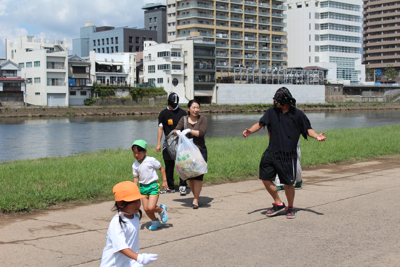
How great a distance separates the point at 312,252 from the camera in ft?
15.6

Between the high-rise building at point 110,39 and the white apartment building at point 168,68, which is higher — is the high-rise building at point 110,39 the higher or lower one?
the higher one

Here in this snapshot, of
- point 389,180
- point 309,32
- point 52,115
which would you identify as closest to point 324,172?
point 389,180

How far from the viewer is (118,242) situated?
333cm

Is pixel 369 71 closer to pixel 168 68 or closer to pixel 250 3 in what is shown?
pixel 250 3

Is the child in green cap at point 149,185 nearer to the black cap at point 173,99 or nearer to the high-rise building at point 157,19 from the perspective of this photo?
the black cap at point 173,99

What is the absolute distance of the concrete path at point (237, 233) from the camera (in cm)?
460

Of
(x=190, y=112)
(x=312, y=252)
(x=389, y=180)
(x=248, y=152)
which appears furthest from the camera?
(x=248, y=152)

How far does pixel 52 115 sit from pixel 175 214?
205 ft

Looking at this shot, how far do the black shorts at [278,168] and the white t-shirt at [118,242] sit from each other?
10.3 ft

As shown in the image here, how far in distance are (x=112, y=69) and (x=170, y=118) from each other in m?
79.0

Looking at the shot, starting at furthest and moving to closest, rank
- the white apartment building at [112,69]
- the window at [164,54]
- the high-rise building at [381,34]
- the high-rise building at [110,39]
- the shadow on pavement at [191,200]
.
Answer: the high-rise building at [381,34] < the high-rise building at [110,39] < the window at [164,54] < the white apartment building at [112,69] < the shadow on pavement at [191,200]

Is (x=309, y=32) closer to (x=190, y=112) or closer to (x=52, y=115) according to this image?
(x=52, y=115)

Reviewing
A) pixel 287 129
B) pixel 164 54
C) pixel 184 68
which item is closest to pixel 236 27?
pixel 184 68

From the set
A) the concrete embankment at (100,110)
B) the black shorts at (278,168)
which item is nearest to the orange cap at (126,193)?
the black shorts at (278,168)
